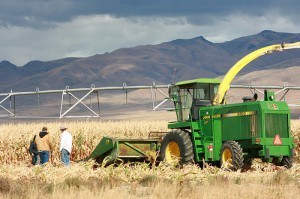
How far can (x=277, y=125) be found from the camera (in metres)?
21.2

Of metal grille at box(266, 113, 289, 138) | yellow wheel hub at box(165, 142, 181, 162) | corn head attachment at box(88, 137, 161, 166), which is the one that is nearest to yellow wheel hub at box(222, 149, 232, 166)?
metal grille at box(266, 113, 289, 138)

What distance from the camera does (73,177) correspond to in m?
17.3

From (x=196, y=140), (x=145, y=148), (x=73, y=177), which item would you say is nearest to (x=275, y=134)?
(x=196, y=140)

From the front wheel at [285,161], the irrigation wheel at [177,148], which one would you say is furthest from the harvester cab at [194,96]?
the front wheel at [285,161]

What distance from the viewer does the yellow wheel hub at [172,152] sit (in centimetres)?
2234

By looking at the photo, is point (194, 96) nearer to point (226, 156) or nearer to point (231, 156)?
point (226, 156)

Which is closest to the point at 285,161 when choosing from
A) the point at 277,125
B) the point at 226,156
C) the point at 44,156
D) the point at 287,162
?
the point at 287,162

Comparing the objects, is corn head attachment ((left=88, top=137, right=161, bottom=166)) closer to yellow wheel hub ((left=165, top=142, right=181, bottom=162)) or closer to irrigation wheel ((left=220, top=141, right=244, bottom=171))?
yellow wheel hub ((left=165, top=142, right=181, bottom=162))

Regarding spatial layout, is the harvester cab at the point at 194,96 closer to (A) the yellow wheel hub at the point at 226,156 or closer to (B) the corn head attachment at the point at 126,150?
(B) the corn head attachment at the point at 126,150

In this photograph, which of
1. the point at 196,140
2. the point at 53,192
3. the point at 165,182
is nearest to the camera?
the point at 53,192

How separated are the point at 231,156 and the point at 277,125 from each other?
1.84m

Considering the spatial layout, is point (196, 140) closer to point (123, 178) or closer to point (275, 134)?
point (275, 134)

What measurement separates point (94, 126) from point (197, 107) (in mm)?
10270

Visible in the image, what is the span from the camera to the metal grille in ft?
68.6
